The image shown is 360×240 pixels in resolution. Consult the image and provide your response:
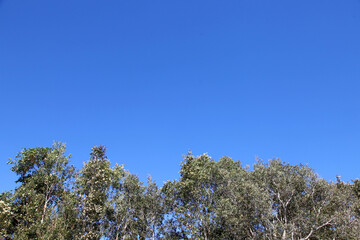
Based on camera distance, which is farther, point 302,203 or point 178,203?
point 178,203

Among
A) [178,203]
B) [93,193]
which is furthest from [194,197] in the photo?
[93,193]

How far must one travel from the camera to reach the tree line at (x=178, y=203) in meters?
33.2

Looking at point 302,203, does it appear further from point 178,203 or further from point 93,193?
point 93,193

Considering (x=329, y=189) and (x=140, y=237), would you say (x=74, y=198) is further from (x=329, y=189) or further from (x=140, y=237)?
(x=329, y=189)

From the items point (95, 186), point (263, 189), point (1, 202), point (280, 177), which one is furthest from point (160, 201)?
point (1, 202)

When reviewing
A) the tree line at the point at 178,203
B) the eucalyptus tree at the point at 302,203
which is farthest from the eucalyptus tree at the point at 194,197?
the eucalyptus tree at the point at 302,203

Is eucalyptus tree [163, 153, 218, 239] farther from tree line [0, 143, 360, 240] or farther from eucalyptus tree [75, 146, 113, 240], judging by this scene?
eucalyptus tree [75, 146, 113, 240]

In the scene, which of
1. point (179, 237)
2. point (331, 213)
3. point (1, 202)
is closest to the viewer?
point (1, 202)

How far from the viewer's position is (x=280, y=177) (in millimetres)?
39188

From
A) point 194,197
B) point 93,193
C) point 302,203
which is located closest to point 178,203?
point 194,197

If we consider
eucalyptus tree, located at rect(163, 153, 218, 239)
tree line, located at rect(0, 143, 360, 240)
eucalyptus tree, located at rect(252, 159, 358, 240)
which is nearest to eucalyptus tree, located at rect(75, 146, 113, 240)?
tree line, located at rect(0, 143, 360, 240)

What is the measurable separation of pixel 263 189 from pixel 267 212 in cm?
358

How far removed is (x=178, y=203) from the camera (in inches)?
1832

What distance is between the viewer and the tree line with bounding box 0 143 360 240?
3325 centimetres
